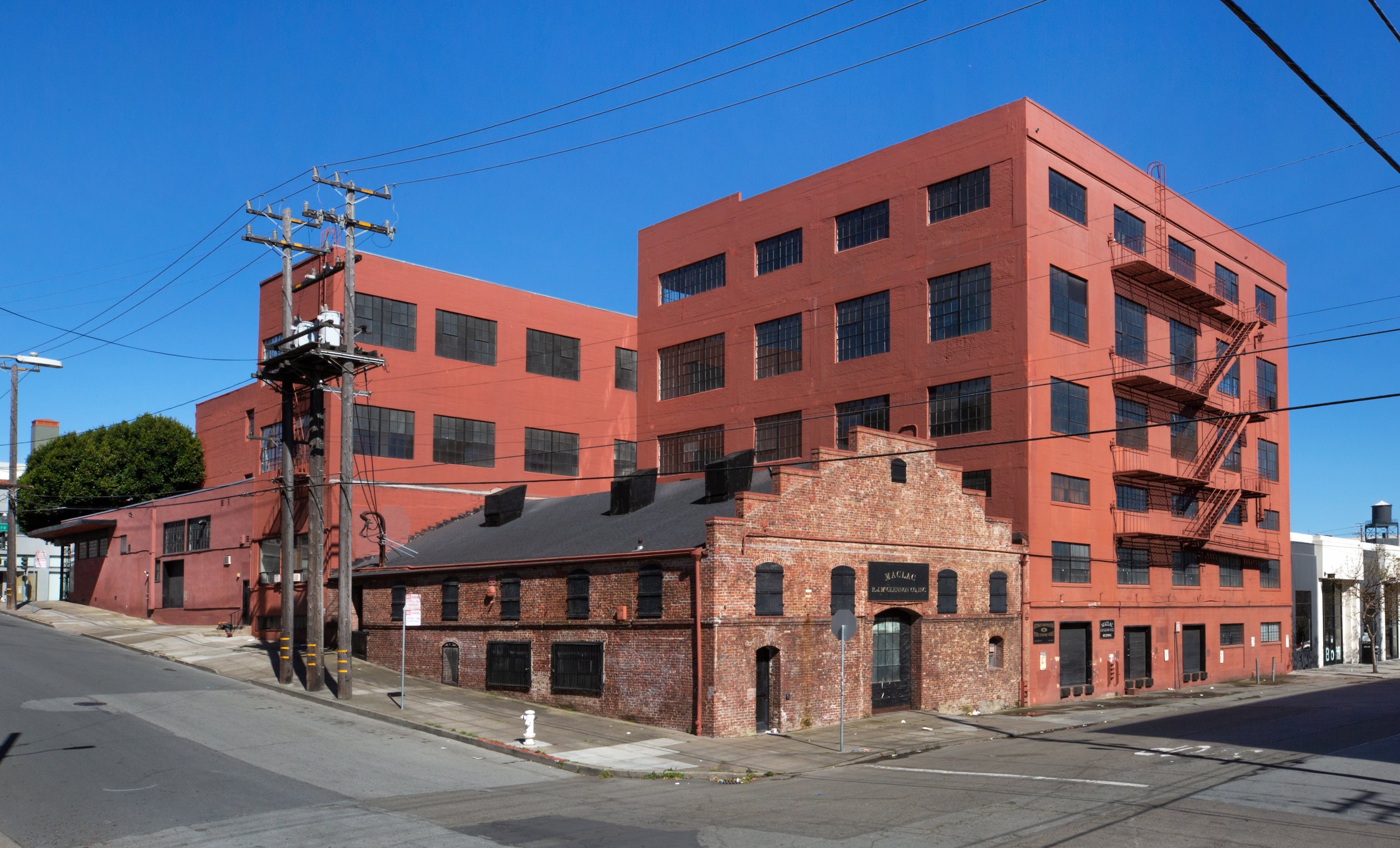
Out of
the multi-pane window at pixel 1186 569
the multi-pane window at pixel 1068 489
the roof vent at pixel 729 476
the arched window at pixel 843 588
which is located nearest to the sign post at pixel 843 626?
the arched window at pixel 843 588

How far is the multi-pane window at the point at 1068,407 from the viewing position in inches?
1410

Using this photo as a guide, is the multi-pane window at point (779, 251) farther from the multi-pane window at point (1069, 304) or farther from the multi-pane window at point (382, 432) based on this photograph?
the multi-pane window at point (382, 432)

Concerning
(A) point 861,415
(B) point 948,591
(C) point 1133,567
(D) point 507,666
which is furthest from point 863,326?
(D) point 507,666

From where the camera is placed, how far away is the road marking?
17.3 metres

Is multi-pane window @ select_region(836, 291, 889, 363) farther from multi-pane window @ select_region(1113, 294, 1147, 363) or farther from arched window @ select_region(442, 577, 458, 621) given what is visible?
arched window @ select_region(442, 577, 458, 621)

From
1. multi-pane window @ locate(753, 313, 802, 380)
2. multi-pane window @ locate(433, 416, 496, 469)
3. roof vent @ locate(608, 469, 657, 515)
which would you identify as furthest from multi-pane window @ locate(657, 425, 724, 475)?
roof vent @ locate(608, 469, 657, 515)

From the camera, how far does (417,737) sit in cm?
2314

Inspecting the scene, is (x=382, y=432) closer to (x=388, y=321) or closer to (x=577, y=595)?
(x=388, y=321)

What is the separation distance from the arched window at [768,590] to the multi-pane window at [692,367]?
1931 centimetres

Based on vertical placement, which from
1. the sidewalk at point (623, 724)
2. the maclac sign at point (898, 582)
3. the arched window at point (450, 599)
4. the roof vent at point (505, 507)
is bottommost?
the sidewalk at point (623, 724)

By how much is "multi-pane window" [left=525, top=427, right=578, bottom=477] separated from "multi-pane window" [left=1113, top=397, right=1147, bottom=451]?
2212cm

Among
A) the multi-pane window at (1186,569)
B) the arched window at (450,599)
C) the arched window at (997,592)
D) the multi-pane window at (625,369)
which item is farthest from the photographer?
the multi-pane window at (625,369)

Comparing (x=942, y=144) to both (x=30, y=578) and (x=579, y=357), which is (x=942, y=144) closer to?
(x=579, y=357)

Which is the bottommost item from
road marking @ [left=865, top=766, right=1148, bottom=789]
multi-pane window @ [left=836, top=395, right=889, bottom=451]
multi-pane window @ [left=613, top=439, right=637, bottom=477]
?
road marking @ [left=865, top=766, right=1148, bottom=789]
